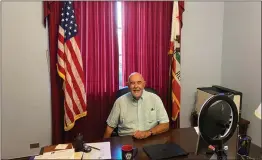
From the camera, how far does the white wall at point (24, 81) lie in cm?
260

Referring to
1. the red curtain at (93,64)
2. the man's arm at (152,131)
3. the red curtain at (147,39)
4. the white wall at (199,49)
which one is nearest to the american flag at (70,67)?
the red curtain at (93,64)

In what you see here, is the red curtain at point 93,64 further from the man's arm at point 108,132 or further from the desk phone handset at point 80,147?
the desk phone handset at point 80,147

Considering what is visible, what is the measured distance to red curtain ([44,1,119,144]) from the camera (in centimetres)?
267

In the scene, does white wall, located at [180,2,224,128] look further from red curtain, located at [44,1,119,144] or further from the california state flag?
red curtain, located at [44,1,119,144]

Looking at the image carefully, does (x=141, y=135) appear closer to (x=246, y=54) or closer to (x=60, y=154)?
(x=60, y=154)

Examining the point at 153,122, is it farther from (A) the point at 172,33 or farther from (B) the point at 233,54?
(B) the point at 233,54

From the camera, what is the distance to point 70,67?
8.65 feet

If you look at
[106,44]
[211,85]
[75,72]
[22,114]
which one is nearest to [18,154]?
[22,114]

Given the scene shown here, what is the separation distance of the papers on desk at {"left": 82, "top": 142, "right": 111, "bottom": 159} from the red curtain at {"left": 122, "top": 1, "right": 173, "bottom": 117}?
132 centimetres

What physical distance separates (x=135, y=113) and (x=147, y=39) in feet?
3.42

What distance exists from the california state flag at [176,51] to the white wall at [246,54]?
2.23ft


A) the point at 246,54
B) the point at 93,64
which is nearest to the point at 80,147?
the point at 93,64

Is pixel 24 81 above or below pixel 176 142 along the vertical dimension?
above

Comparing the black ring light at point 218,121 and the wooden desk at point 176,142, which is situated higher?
the black ring light at point 218,121
